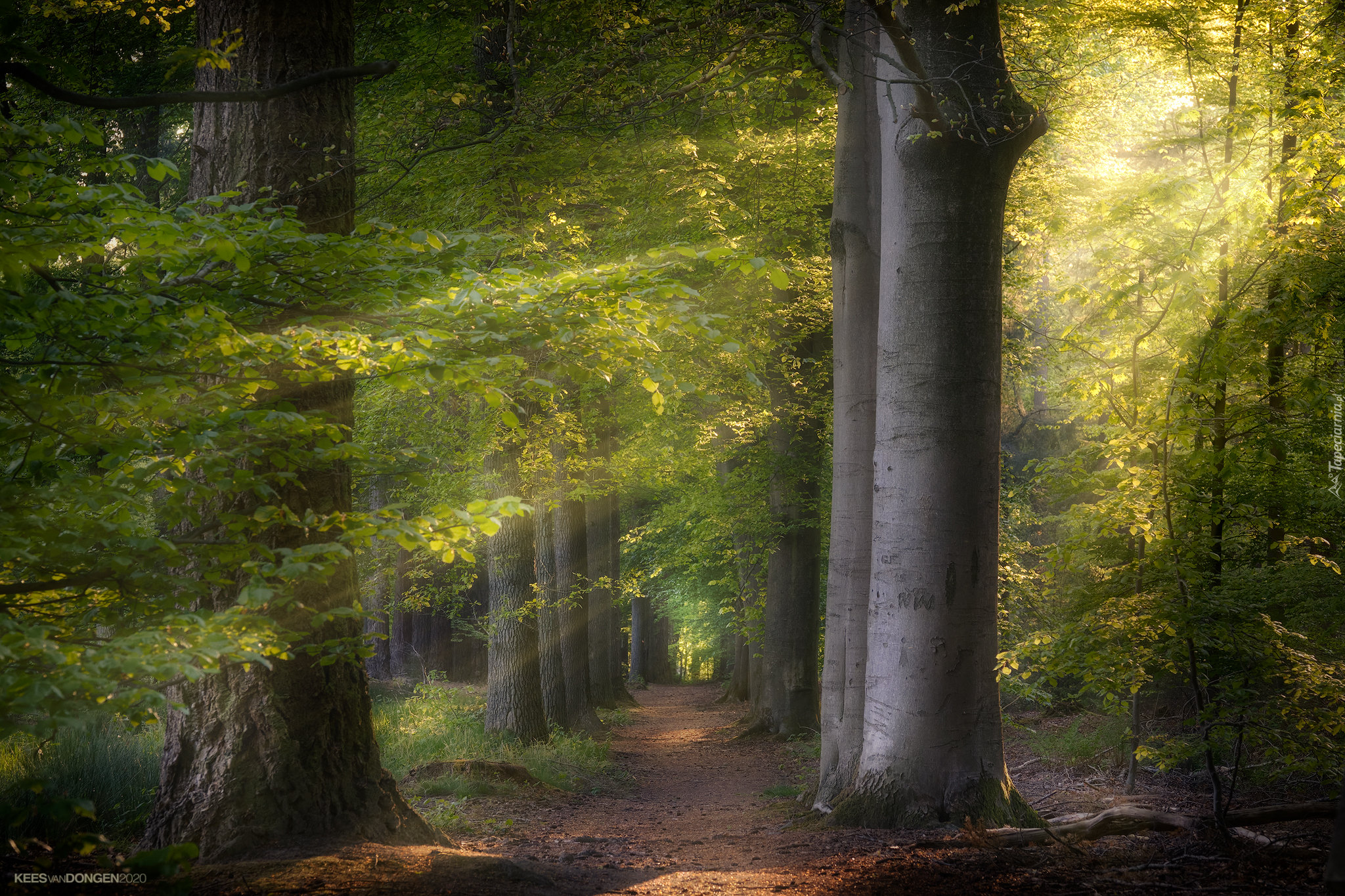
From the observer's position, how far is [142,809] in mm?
6117

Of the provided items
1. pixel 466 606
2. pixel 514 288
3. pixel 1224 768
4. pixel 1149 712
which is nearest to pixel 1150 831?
Answer: pixel 1224 768

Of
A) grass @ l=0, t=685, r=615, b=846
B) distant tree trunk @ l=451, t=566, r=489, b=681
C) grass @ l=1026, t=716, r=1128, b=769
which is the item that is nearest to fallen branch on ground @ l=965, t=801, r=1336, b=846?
grass @ l=1026, t=716, r=1128, b=769

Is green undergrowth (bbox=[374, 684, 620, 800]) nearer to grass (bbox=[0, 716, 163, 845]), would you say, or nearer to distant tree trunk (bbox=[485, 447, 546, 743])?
distant tree trunk (bbox=[485, 447, 546, 743])

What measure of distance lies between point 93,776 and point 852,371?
7338mm

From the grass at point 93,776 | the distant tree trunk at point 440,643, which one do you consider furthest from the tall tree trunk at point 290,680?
the distant tree trunk at point 440,643

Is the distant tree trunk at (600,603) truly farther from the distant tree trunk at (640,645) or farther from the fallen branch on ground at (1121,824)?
the fallen branch on ground at (1121,824)

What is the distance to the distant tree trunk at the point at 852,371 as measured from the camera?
7.48 m

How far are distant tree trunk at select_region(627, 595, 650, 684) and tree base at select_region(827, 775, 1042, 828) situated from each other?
24.6 m

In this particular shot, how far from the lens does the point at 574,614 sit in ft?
46.8

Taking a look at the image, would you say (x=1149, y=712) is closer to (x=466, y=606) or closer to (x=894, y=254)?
(x=894, y=254)

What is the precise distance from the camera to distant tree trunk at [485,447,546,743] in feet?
38.6

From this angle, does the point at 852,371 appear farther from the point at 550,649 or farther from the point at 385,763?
the point at 550,649

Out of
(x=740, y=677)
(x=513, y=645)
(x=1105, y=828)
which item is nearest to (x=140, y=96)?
(x=1105, y=828)

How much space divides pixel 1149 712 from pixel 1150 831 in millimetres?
6767
